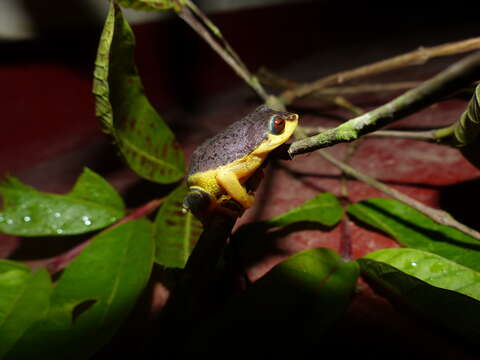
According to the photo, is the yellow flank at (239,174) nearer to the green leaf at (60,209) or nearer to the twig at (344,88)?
the green leaf at (60,209)

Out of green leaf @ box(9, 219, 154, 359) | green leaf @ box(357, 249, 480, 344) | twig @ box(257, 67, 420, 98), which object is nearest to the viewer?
green leaf @ box(357, 249, 480, 344)

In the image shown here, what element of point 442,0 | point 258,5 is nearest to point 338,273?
point 258,5

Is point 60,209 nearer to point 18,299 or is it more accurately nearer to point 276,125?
→ point 18,299

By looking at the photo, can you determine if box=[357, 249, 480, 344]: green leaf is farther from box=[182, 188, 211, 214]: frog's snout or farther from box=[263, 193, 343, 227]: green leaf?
box=[182, 188, 211, 214]: frog's snout

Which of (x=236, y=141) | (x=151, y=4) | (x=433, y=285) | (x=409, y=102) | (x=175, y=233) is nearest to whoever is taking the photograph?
(x=409, y=102)

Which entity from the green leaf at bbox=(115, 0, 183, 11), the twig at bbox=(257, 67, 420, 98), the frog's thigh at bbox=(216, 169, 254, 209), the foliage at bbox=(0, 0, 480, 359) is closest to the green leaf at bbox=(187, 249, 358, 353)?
the foliage at bbox=(0, 0, 480, 359)

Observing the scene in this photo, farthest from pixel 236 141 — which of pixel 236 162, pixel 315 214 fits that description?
pixel 315 214

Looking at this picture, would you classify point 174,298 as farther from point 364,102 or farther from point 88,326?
point 364,102
